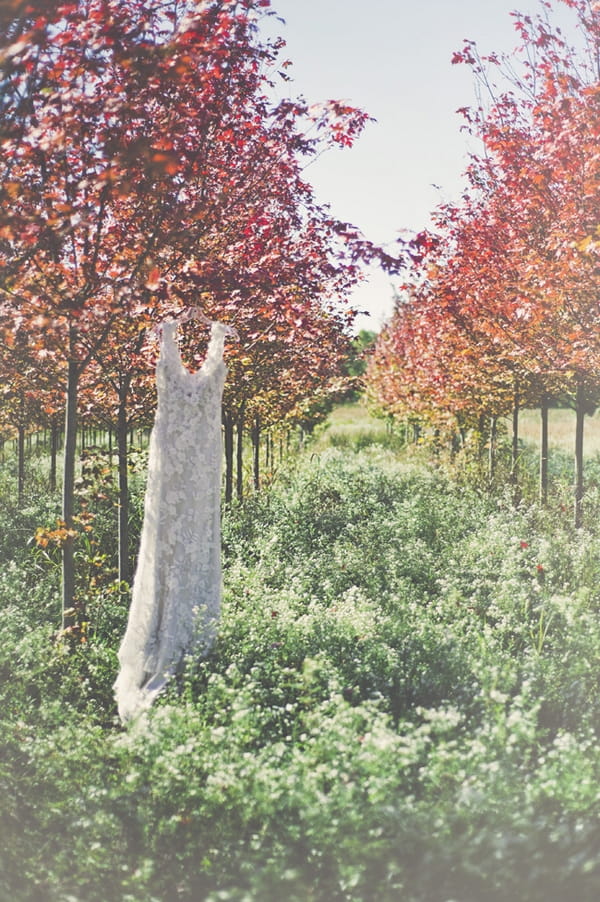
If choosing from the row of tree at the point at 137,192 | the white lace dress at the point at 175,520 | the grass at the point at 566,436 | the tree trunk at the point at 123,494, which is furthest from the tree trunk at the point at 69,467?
the grass at the point at 566,436

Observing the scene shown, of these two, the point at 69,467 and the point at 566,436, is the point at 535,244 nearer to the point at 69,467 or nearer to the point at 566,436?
the point at 69,467

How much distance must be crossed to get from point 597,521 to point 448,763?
6.68 meters

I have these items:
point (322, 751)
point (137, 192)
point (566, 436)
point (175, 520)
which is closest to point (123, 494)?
point (175, 520)

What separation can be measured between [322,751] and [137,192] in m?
3.81

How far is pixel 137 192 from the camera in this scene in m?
5.00

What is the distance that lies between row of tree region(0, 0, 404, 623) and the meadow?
157 cm

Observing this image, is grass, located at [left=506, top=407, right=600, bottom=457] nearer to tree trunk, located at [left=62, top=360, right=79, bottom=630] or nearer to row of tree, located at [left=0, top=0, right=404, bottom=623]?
row of tree, located at [left=0, top=0, right=404, bottom=623]

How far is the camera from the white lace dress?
5.39 m

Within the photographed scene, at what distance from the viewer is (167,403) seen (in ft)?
17.8

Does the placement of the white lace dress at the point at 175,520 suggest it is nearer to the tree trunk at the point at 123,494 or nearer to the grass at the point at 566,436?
the tree trunk at the point at 123,494

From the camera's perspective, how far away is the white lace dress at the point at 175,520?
5.39 meters

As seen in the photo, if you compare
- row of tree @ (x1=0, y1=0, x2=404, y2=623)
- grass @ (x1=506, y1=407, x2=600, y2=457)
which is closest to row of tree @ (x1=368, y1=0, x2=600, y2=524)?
row of tree @ (x1=0, y1=0, x2=404, y2=623)

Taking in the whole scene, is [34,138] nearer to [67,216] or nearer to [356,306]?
[67,216]

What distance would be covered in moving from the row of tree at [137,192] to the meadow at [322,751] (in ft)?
5.16
